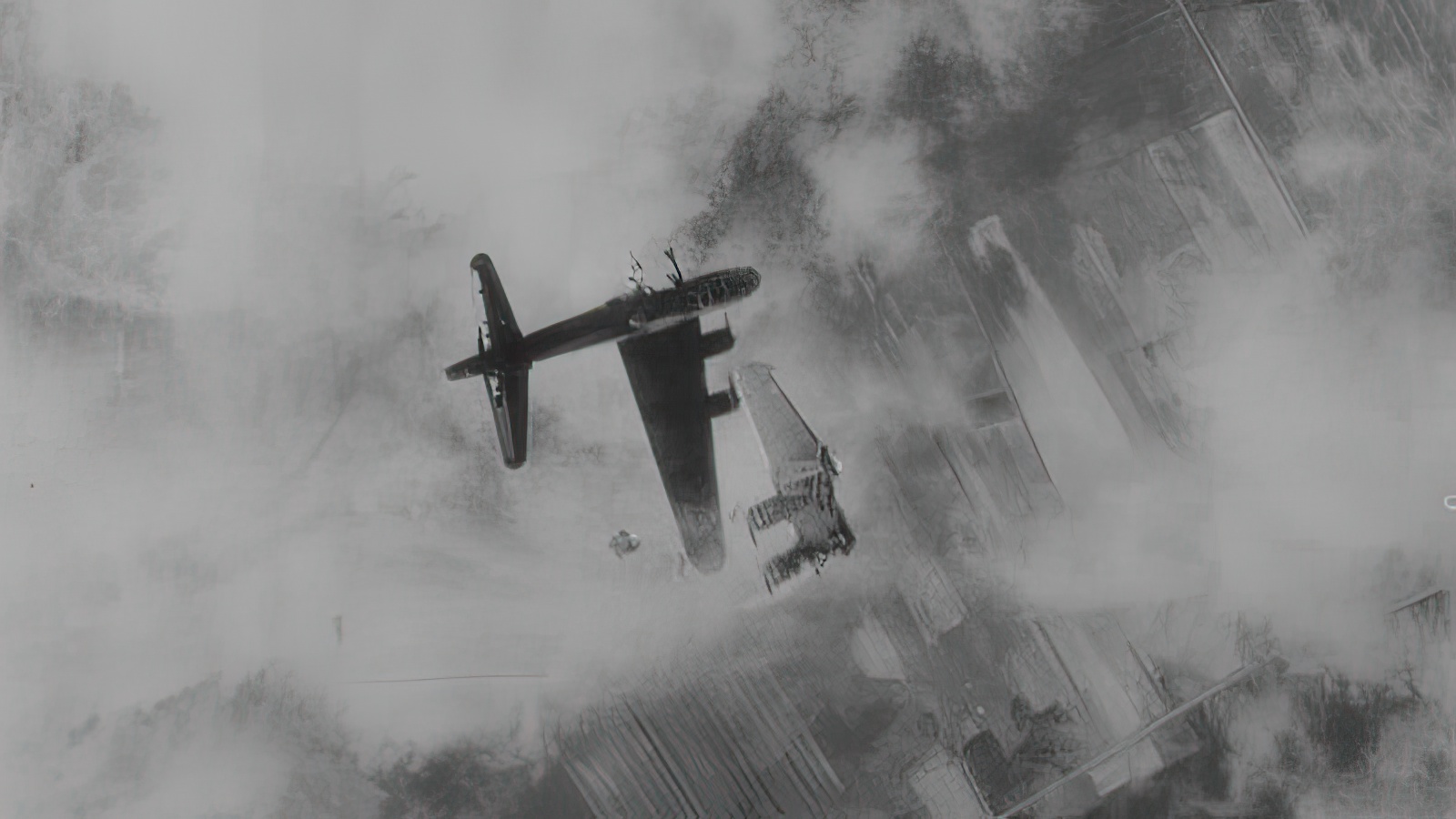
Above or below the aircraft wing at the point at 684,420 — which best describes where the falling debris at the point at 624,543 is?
below

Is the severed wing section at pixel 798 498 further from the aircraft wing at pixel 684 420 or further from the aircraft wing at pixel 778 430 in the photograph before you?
the aircraft wing at pixel 684 420

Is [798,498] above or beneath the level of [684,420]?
beneath

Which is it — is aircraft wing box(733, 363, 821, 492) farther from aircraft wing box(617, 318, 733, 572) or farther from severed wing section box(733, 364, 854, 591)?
aircraft wing box(617, 318, 733, 572)

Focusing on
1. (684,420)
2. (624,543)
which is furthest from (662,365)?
(624,543)

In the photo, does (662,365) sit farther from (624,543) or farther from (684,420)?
(624,543)

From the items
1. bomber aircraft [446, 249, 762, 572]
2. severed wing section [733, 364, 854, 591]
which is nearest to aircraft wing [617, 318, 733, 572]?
bomber aircraft [446, 249, 762, 572]

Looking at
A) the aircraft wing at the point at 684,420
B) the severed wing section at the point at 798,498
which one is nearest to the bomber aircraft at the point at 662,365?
the aircraft wing at the point at 684,420
